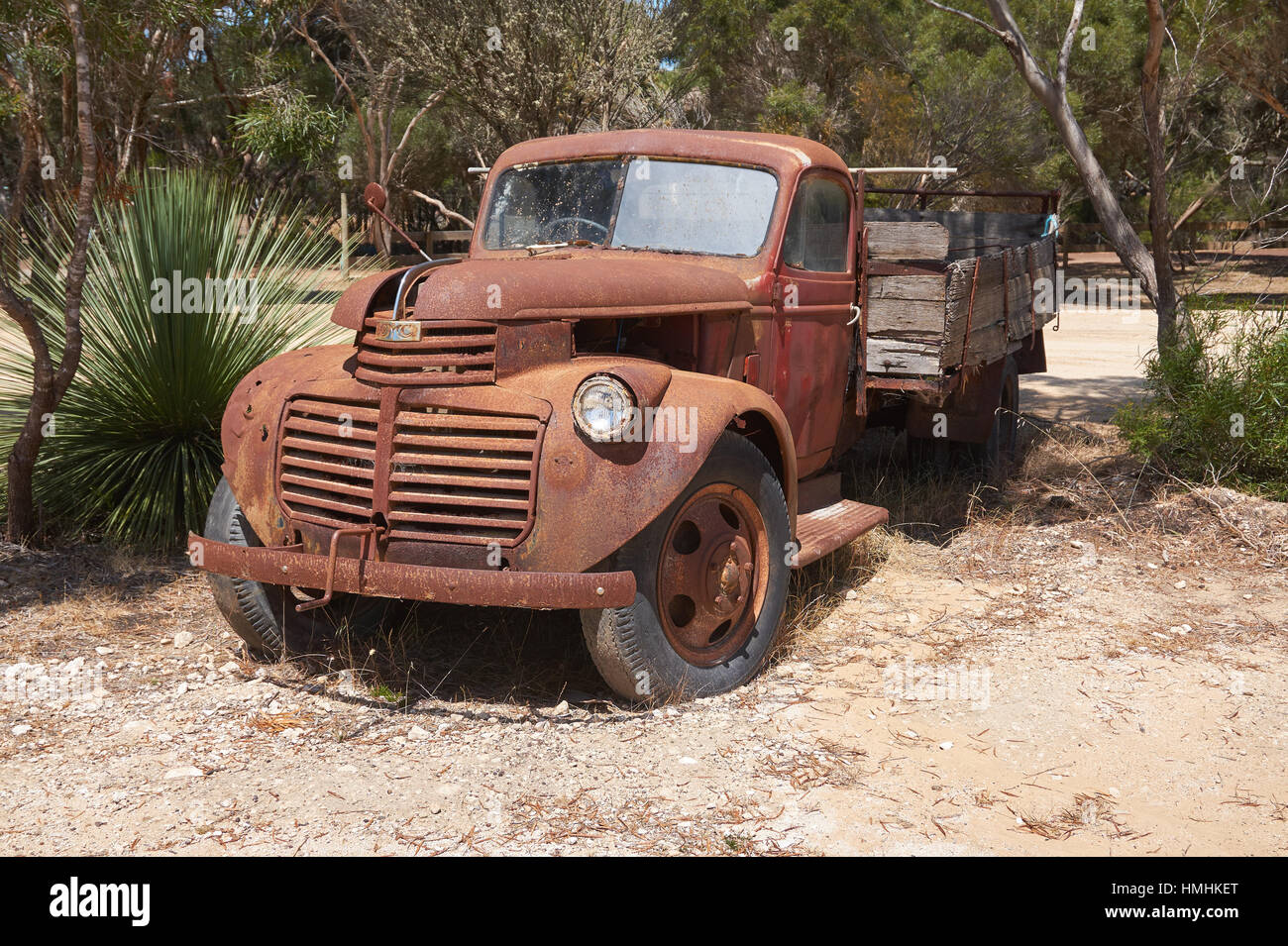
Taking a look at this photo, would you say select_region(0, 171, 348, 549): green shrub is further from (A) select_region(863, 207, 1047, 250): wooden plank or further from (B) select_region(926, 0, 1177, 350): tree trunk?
(B) select_region(926, 0, 1177, 350): tree trunk

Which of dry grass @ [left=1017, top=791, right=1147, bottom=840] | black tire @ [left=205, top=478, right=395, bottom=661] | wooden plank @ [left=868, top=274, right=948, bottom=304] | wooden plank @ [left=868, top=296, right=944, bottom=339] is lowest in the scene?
dry grass @ [left=1017, top=791, right=1147, bottom=840]

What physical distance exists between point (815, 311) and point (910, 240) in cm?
96

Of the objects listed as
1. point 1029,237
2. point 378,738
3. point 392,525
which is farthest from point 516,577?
point 1029,237

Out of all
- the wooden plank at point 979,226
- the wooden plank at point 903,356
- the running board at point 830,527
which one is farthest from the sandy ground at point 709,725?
the wooden plank at point 979,226

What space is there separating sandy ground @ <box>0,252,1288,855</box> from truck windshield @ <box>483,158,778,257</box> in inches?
65.7

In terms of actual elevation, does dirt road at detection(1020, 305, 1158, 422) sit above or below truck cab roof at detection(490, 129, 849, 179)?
below

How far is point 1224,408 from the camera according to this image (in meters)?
6.62

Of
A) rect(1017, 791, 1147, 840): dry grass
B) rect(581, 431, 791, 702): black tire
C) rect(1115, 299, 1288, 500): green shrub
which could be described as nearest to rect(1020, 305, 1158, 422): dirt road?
rect(1115, 299, 1288, 500): green shrub

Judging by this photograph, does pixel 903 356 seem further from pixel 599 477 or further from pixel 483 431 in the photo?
pixel 483 431

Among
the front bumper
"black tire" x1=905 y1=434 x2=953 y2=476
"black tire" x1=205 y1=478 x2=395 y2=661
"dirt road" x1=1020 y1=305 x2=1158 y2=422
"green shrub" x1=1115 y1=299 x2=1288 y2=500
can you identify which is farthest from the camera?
"dirt road" x1=1020 y1=305 x2=1158 y2=422

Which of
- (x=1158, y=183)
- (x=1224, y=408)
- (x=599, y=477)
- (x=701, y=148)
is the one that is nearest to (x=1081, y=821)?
(x=599, y=477)

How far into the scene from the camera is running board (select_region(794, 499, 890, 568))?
4723 millimetres

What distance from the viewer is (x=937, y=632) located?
5.14 metres

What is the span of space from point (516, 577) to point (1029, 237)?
19.5 ft
